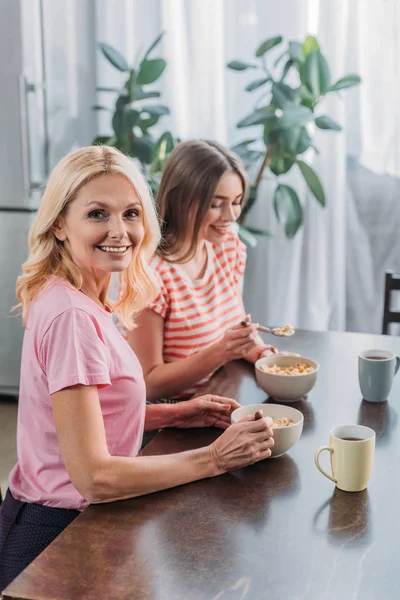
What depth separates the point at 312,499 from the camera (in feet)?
4.01

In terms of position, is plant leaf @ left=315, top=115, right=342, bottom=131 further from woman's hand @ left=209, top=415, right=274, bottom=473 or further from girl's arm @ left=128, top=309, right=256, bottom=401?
woman's hand @ left=209, top=415, right=274, bottom=473

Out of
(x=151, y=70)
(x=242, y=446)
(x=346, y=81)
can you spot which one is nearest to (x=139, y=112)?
(x=151, y=70)

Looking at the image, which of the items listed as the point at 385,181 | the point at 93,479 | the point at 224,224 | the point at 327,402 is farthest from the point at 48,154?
the point at 93,479

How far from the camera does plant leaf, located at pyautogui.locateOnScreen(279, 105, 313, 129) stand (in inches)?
120

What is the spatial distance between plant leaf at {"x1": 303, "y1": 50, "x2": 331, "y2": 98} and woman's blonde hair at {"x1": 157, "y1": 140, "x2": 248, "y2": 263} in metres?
1.24

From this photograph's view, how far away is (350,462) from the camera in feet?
4.03

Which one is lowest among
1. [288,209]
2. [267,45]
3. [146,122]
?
[288,209]

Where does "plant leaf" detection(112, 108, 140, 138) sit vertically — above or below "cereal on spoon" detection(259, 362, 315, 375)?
above

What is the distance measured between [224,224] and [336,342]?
1.41 feet

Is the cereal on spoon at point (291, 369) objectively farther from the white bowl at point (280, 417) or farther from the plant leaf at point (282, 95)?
the plant leaf at point (282, 95)

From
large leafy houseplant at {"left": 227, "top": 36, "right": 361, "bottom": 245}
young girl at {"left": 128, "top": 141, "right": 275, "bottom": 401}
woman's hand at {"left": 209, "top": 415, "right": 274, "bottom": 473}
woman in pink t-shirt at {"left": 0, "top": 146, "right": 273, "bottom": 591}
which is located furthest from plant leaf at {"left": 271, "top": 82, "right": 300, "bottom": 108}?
woman's hand at {"left": 209, "top": 415, "right": 274, "bottom": 473}

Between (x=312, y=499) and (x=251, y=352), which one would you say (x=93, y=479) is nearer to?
(x=312, y=499)

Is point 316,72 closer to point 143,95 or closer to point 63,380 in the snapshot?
point 143,95

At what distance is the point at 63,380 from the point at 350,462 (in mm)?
467
